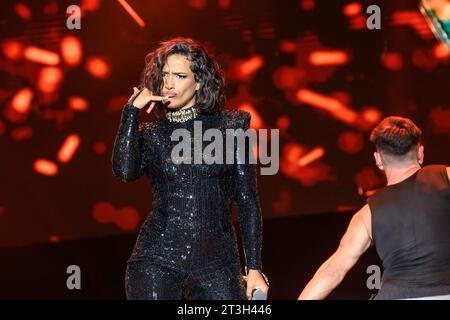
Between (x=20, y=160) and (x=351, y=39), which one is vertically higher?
(x=351, y=39)

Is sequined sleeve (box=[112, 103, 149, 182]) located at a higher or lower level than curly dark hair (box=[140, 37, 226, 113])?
lower

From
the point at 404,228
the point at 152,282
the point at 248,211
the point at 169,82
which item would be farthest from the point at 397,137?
the point at 152,282

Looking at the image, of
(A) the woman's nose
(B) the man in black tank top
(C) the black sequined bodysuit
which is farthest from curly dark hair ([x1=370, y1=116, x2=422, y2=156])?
(A) the woman's nose

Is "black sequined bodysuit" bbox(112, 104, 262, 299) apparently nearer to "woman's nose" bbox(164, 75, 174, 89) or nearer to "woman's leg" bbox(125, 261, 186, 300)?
"woman's leg" bbox(125, 261, 186, 300)

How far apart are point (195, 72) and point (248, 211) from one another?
0.48 meters

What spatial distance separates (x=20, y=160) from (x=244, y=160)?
7.83ft

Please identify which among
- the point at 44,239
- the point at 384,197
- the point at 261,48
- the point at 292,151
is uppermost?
the point at 261,48

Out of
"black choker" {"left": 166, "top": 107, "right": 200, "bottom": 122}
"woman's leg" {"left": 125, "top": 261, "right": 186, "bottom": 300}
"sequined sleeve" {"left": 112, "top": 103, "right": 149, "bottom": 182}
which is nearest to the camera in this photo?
"woman's leg" {"left": 125, "top": 261, "right": 186, "bottom": 300}

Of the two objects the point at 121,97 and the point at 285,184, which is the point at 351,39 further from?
the point at 121,97

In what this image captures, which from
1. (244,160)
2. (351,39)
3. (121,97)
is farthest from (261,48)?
(244,160)

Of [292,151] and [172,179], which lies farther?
[292,151]

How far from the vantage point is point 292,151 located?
5.01 metres

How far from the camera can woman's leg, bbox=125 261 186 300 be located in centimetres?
279

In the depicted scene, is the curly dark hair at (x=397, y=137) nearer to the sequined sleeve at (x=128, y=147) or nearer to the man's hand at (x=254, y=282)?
the man's hand at (x=254, y=282)
